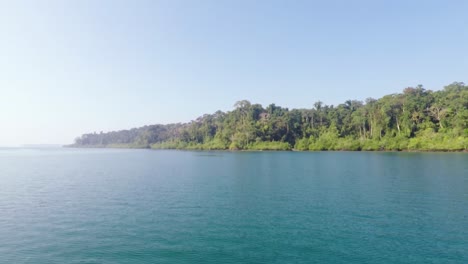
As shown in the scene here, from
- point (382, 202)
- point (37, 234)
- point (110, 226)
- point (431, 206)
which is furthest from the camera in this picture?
point (382, 202)

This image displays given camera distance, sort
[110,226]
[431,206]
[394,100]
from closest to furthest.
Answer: [110,226], [431,206], [394,100]

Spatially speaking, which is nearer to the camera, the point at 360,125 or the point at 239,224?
the point at 239,224

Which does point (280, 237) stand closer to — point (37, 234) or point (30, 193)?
point (37, 234)

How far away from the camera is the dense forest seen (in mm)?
109188

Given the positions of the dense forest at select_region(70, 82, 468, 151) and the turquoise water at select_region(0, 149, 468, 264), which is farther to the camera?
the dense forest at select_region(70, 82, 468, 151)

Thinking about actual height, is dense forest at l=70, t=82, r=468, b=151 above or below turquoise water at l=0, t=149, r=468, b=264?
above

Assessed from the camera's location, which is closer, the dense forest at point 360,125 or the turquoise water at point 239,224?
the turquoise water at point 239,224

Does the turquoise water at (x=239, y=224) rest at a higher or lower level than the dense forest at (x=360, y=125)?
lower

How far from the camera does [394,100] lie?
124938mm

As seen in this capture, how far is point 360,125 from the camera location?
137625 mm

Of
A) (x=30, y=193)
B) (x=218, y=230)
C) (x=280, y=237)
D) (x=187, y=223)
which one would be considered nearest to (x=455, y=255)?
(x=280, y=237)

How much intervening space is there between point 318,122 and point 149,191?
132870mm

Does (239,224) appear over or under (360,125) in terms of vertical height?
under

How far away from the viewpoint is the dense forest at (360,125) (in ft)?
358
